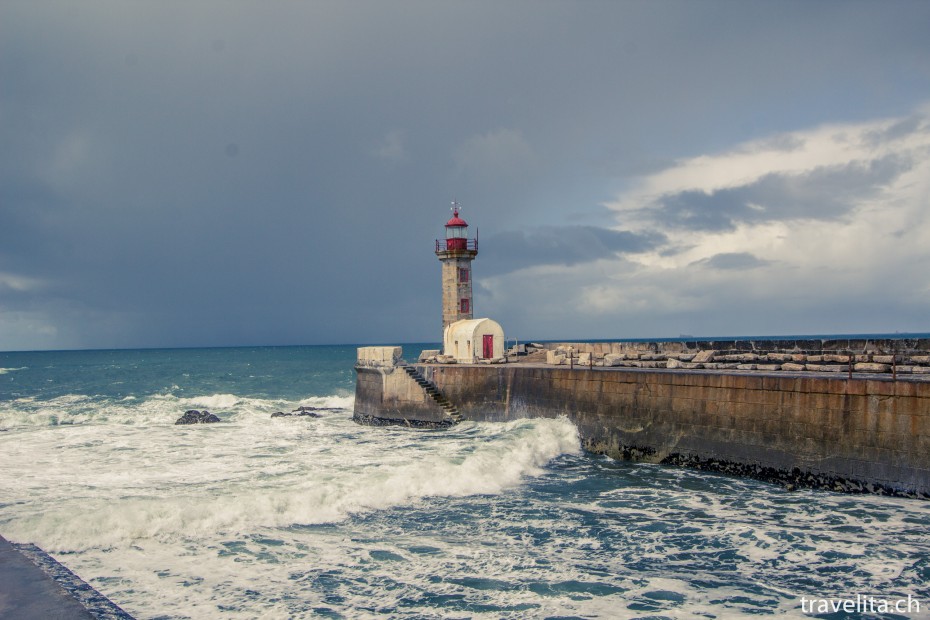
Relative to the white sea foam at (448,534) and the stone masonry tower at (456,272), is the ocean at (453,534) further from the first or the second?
the stone masonry tower at (456,272)

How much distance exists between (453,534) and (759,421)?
317 inches

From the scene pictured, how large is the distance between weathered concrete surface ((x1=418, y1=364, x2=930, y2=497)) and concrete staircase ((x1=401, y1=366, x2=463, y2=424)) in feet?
11.0

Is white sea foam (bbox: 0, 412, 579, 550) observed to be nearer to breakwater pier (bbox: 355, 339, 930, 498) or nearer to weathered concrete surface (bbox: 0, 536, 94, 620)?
breakwater pier (bbox: 355, 339, 930, 498)

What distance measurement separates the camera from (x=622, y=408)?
719 inches

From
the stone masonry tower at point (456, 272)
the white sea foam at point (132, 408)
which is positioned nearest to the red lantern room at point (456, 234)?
the stone masonry tower at point (456, 272)

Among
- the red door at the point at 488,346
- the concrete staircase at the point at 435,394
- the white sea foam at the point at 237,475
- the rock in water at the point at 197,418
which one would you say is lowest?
the rock in water at the point at 197,418

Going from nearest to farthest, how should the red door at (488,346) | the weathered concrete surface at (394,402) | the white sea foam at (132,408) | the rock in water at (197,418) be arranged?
the weathered concrete surface at (394,402) < the red door at (488,346) < the rock in water at (197,418) < the white sea foam at (132,408)

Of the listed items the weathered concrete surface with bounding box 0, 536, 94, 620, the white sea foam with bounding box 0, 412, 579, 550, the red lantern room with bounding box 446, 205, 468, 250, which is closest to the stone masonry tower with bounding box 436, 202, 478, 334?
the red lantern room with bounding box 446, 205, 468, 250

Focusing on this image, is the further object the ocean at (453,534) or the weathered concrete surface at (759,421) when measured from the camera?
the weathered concrete surface at (759,421)

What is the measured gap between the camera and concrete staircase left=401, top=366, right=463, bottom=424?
2388cm

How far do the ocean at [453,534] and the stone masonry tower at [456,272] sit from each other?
430 inches

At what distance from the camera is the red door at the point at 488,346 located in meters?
26.8

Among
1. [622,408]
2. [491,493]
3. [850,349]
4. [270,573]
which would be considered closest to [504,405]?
[622,408]

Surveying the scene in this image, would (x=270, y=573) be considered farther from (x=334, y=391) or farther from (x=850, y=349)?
(x=334, y=391)
